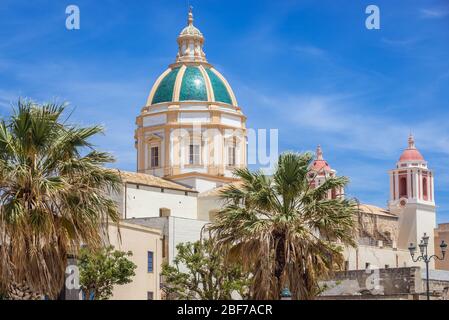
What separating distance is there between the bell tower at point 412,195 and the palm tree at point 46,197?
254 ft

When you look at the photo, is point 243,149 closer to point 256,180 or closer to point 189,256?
point 189,256

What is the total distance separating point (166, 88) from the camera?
277 ft

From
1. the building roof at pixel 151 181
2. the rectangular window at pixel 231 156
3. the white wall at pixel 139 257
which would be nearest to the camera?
the white wall at pixel 139 257

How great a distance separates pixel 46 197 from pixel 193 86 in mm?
58627

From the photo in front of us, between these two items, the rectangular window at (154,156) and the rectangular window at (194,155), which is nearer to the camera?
the rectangular window at (194,155)

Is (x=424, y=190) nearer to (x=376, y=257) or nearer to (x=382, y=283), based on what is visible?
(x=376, y=257)

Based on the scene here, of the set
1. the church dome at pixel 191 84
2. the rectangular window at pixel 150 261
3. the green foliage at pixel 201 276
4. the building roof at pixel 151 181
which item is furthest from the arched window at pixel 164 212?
the green foliage at pixel 201 276

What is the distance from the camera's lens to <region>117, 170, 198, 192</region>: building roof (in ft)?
238

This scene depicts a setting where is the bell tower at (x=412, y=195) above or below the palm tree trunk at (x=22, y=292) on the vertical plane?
above

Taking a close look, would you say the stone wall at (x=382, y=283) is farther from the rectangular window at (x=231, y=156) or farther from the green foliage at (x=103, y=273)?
the green foliage at (x=103, y=273)

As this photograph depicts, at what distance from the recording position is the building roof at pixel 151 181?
7262 cm

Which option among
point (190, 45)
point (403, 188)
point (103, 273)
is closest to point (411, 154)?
point (403, 188)

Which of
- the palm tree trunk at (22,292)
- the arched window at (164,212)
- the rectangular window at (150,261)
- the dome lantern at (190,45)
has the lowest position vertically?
the palm tree trunk at (22,292)

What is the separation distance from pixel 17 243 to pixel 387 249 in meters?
65.8
